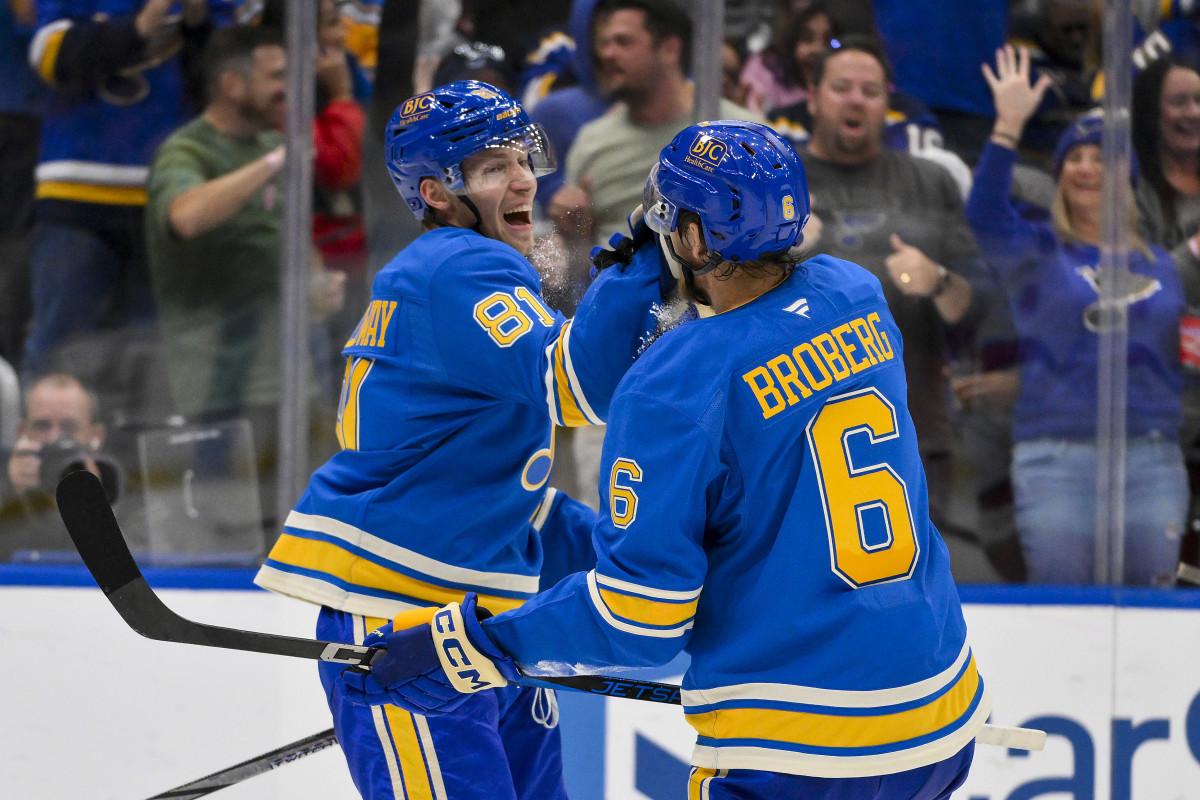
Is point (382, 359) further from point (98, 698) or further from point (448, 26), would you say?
point (448, 26)

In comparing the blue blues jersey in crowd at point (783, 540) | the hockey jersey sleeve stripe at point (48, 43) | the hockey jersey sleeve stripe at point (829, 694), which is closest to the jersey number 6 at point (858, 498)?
the blue blues jersey in crowd at point (783, 540)

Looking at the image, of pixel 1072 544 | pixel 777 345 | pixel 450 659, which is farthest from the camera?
pixel 1072 544

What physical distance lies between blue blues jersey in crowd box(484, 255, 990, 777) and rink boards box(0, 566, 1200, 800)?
1.42 meters

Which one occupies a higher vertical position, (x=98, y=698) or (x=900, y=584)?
(x=900, y=584)

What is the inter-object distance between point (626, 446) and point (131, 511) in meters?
2.33

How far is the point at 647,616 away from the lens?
4.46ft

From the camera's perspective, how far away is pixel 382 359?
1.89 meters

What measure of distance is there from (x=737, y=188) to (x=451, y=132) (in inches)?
25.9

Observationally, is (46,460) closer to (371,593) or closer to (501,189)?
(371,593)

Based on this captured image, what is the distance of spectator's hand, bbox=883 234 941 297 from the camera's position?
11.0ft

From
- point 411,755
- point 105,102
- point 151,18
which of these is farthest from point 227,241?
point 411,755

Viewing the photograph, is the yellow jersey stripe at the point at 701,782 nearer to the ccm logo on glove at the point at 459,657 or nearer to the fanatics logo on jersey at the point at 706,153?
the ccm logo on glove at the point at 459,657

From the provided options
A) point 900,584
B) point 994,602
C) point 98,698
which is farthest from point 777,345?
point 98,698

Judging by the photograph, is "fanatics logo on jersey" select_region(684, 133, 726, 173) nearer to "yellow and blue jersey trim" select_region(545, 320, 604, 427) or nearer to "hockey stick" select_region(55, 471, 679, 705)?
"yellow and blue jersey trim" select_region(545, 320, 604, 427)
